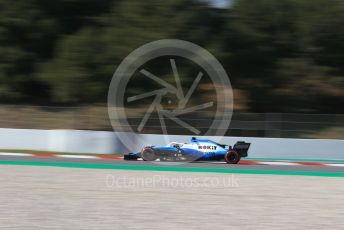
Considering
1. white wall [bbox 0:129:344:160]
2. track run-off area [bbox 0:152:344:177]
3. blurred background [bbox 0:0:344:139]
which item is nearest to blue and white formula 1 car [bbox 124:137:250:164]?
track run-off area [bbox 0:152:344:177]

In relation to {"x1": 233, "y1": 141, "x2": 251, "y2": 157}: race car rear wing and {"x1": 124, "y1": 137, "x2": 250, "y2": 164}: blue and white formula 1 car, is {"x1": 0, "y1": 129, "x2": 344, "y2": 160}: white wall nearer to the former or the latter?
{"x1": 233, "y1": 141, "x2": 251, "y2": 157}: race car rear wing

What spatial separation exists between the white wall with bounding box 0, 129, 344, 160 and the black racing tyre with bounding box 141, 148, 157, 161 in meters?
3.87

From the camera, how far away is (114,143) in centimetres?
1789

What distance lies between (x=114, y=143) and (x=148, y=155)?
174 inches

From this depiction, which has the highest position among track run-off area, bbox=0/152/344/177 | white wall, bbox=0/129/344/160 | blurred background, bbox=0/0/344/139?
blurred background, bbox=0/0/344/139

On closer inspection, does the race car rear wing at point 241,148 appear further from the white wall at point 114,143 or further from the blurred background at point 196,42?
the blurred background at point 196,42

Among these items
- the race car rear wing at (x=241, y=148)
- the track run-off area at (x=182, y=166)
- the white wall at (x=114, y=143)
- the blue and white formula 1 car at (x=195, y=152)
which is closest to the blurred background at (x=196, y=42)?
the white wall at (x=114, y=143)

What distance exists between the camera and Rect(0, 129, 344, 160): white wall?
17531mm

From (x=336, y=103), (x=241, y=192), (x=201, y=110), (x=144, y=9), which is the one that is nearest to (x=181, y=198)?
(x=241, y=192)

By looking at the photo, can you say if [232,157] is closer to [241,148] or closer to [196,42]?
[241,148]

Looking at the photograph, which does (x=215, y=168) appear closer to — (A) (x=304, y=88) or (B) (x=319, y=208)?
(B) (x=319, y=208)

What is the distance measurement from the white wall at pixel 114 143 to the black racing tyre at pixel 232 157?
402 centimetres

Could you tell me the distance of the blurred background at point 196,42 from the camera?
885 inches

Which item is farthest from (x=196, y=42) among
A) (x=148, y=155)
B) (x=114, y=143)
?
(x=148, y=155)
